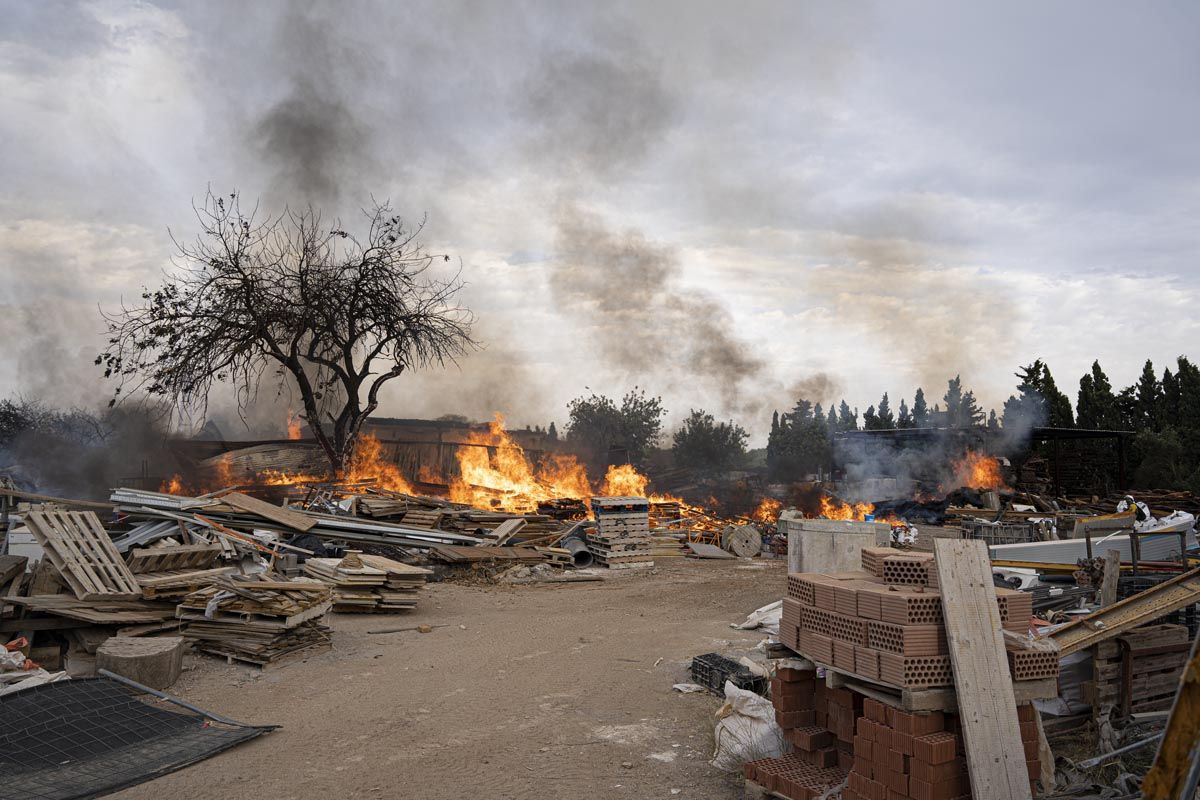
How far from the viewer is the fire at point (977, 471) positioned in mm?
28891

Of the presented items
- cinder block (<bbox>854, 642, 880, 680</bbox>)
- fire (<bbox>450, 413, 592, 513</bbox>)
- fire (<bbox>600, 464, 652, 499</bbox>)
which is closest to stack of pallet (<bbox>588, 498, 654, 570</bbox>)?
fire (<bbox>450, 413, 592, 513</bbox>)

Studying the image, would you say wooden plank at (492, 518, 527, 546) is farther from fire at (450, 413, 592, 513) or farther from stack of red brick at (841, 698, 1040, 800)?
stack of red brick at (841, 698, 1040, 800)

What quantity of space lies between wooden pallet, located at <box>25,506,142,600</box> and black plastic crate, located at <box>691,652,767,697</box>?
7.05 metres

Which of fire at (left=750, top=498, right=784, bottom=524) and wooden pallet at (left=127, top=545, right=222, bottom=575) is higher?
wooden pallet at (left=127, top=545, right=222, bottom=575)

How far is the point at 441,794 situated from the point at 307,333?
23100mm

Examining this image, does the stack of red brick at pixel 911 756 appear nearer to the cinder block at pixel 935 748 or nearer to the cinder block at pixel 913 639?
the cinder block at pixel 935 748

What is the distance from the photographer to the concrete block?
316 inches

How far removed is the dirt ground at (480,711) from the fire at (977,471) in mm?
19693

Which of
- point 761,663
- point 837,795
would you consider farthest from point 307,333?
point 837,795

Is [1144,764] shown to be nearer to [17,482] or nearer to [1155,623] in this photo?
[1155,623]

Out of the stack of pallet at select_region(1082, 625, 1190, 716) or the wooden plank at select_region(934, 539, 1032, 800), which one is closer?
the wooden plank at select_region(934, 539, 1032, 800)

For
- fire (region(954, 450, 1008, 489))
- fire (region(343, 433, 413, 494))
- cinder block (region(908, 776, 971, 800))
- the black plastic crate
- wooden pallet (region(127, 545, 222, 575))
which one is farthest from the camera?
fire (region(954, 450, 1008, 489))

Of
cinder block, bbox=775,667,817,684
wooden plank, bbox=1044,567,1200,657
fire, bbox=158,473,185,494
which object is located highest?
fire, bbox=158,473,185,494

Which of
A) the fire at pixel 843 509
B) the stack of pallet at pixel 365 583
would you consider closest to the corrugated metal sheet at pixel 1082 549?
the stack of pallet at pixel 365 583
